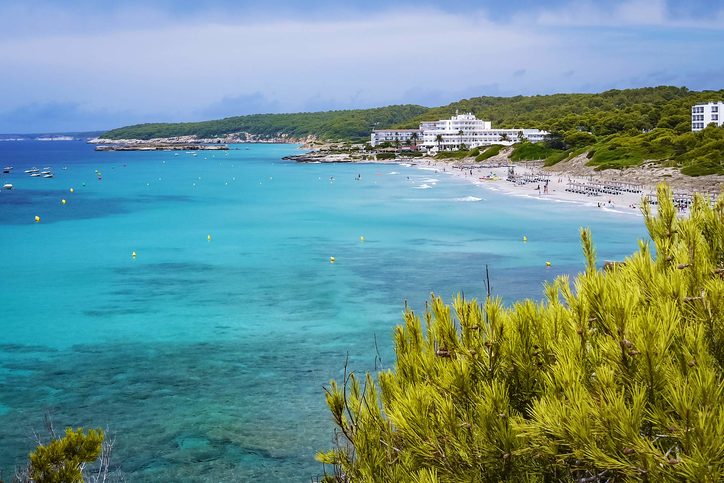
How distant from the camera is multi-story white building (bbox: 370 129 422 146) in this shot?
535 ft

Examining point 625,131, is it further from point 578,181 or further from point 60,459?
→ point 60,459

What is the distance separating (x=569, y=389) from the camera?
408cm

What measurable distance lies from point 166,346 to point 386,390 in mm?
17832

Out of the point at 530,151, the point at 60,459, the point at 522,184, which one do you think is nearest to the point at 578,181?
the point at 522,184

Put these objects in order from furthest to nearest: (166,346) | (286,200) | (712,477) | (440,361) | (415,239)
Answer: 1. (286,200)
2. (415,239)
3. (166,346)
4. (440,361)
5. (712,477)

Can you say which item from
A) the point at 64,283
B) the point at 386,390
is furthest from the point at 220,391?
the point at 64,283

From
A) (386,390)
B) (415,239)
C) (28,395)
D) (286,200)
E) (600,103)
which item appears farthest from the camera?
(600,103)

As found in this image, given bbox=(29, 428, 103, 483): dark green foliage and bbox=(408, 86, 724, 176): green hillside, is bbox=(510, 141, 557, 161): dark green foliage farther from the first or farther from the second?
bbox=(29, 428, 103, 483): dark green foliage

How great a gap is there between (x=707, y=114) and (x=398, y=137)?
91.5 metres

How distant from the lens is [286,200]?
2773 inches

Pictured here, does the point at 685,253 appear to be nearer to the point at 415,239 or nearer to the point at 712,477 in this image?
the point at 712,477

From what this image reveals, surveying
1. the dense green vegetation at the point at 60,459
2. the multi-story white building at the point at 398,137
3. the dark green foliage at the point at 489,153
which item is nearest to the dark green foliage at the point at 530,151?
the dark green foliage at the point at 489,153

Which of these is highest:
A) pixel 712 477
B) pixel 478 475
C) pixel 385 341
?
pixel 712 477

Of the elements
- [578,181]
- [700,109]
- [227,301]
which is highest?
[700,109]
